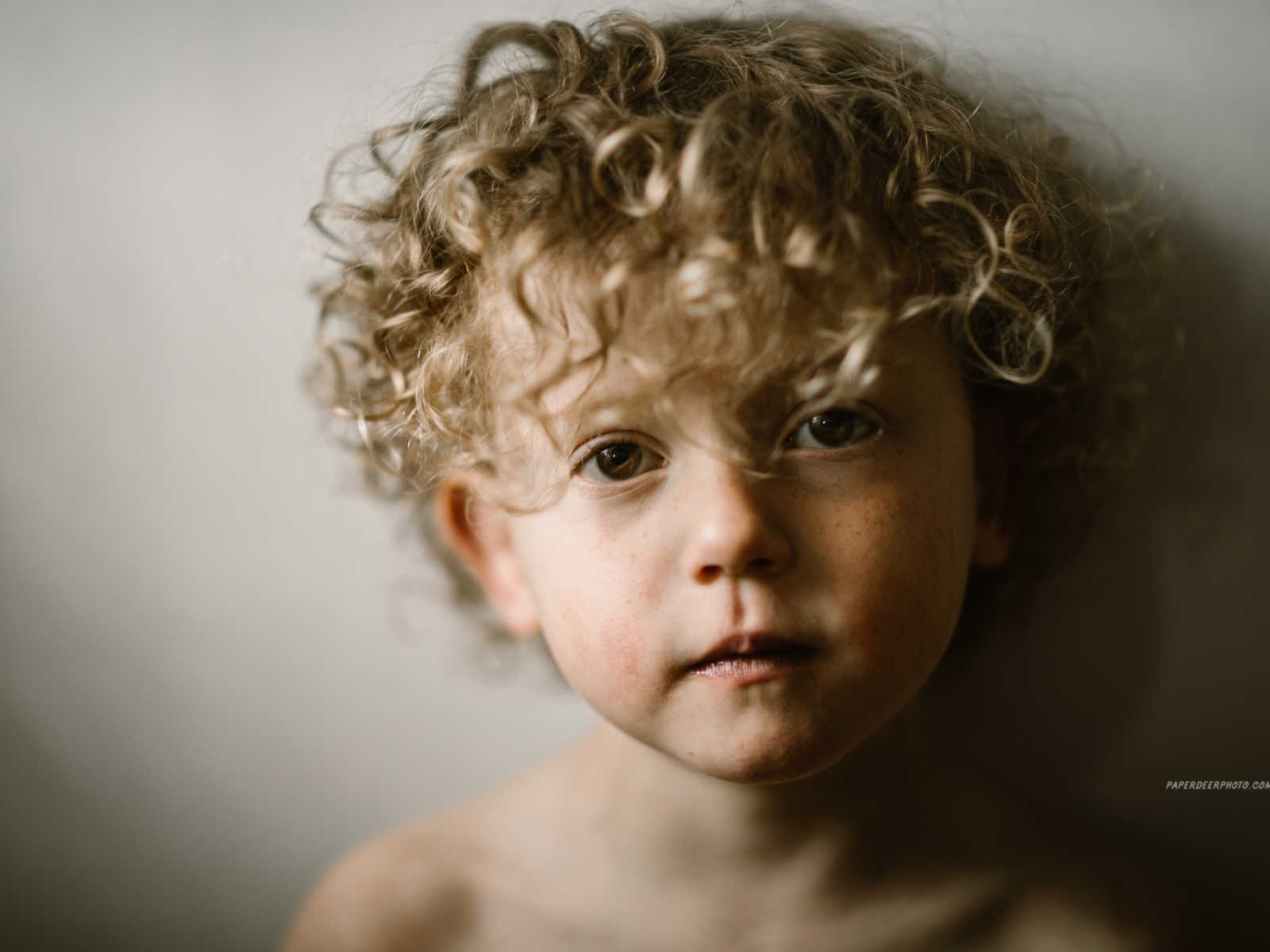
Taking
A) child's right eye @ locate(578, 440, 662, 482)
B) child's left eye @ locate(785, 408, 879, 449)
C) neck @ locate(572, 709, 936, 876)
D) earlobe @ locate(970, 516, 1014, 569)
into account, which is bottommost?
neck @ locate(572, 709, 936, 876)

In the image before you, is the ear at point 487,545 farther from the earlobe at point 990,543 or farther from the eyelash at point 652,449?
the earlobe at point 990,543

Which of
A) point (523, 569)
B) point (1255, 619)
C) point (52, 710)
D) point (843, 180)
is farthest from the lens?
point (52, 710)

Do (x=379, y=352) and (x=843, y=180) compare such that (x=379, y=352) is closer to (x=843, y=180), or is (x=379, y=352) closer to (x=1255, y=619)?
(x=843, y=180)

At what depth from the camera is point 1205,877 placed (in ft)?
2.96

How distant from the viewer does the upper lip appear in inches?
23.1

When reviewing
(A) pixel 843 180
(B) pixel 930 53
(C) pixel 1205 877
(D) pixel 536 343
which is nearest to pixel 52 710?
(D) pixel 536 343

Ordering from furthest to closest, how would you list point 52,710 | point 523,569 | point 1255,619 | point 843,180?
point 52,710 → point 1255,619 → point 523,569 → point 843,180

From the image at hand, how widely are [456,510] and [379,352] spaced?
0.15 metres

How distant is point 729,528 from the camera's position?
560 mm

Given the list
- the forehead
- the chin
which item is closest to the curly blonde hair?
the forehead

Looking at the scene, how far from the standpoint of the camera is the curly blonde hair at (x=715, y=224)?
A: 0.57 metres

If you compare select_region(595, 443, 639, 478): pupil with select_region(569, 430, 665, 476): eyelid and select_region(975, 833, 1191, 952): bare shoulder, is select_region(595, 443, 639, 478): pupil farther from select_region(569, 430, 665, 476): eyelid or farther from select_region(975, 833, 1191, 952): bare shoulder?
select_region(975, 833, 1191, 952): bare shoulder

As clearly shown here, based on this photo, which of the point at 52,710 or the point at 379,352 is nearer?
the point at 379,352

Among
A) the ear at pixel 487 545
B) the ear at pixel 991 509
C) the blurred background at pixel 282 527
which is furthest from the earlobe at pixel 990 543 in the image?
the ear at pixel 487 545
